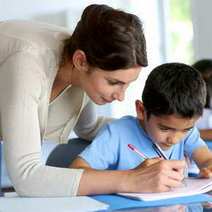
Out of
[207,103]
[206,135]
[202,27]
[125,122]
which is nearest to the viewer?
[125,122]

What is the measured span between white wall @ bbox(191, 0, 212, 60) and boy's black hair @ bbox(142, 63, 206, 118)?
93.2 inches

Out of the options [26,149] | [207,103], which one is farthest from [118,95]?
[207,103]

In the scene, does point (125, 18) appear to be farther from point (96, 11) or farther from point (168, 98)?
point (168, 98)

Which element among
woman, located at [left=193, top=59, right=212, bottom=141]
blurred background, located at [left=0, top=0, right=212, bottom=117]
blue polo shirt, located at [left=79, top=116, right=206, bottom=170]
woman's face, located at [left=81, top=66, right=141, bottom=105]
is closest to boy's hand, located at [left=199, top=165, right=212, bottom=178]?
blue polo shirt, located at [left=79, top=116, right=206, bottom=170]

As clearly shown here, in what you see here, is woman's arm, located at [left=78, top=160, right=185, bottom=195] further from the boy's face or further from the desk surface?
the boy's face

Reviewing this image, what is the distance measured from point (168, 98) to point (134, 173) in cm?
24

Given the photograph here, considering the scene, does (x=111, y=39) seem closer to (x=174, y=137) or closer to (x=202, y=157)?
(x=174, y=137)

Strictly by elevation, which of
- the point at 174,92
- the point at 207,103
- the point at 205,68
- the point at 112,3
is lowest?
the point at 207,103

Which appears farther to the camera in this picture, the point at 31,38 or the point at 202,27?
the point at 202,27

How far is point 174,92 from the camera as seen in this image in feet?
4.25

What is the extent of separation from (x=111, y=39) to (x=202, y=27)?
2616 millimetres

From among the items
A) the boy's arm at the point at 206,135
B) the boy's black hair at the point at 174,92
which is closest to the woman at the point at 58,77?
the boy's black hair at the point at 174,92

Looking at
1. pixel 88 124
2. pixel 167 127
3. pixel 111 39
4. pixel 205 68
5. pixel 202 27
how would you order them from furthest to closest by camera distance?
pixel 202 27
pixel 205 68
pixel 88 124
pixel 167 127
pixel 111 39

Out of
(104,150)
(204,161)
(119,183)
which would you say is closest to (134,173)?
(119,183)
